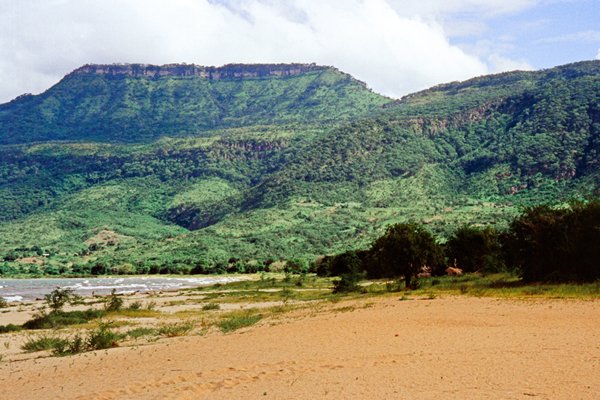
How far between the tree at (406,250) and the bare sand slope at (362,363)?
20.9 meters

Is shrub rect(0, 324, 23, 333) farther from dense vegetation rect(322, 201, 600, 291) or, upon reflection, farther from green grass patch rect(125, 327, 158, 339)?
dense vegetation rect(322, 201, 600, 291)

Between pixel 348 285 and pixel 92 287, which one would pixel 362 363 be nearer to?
pixel 348 285

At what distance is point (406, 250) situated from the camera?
47594 millimetres

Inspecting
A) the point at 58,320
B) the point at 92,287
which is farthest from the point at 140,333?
the point at 92,287

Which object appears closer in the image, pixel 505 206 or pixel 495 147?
pixel 505 206

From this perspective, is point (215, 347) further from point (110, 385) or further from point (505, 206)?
point (505, 206)

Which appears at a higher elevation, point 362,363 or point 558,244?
point 558,244

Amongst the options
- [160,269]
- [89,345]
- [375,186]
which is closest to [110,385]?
[89,345]

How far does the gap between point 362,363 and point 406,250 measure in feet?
101

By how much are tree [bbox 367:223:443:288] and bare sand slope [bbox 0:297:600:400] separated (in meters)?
20.9

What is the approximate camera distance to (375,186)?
650 feet

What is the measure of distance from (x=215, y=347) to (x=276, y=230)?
150147mm

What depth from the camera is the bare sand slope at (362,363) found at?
14.5 meters

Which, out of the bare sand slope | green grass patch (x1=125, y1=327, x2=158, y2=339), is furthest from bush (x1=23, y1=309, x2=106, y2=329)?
the bare sand slope
